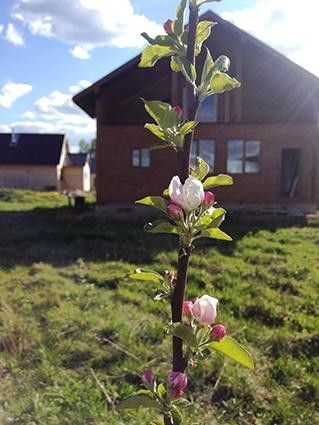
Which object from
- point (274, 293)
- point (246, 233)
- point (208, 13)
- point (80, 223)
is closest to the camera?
point (274, 293)

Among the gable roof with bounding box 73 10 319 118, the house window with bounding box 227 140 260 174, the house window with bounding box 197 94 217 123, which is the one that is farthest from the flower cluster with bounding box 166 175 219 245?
the house window with bounding box 197 94 217 123

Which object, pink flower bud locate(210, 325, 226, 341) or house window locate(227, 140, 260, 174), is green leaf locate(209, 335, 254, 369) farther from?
house window locate(227, 140, 260, 174)

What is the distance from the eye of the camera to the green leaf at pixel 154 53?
4.14 feet

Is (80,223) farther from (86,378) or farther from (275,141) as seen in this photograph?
(86,378)

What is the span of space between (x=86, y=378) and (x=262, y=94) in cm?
1523

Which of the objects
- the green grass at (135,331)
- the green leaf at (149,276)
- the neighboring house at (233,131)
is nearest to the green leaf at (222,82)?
the green leaf at (149,276)

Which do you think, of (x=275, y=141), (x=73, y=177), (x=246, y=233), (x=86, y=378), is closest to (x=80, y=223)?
(x=246, y=233)

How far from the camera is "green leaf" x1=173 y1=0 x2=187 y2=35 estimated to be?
3.86 ft

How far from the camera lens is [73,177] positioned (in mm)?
44125

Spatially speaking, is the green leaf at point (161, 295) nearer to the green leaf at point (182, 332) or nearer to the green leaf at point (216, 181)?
the green leaf at point (182, 332)

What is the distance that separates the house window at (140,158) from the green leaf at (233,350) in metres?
16.6

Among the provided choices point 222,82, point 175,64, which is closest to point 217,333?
point 222,82

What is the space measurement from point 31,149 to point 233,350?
4276 cm

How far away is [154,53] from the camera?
4.27 ft
